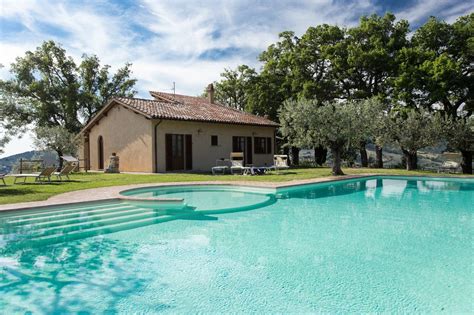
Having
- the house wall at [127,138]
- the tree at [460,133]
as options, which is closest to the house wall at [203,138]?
the house wall at [127,138]

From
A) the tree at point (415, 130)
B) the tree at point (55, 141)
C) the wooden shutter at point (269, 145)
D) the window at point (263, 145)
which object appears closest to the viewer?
the tree at point (415, 130)

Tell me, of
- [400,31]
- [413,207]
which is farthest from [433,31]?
[413,207]

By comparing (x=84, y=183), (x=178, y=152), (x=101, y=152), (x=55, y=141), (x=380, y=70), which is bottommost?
Result: (x=84, y=183)

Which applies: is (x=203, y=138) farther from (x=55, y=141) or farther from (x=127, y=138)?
(x=55, y=141)

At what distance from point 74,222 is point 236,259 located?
4285 millimetres

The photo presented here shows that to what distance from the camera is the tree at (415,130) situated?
62.8 ft

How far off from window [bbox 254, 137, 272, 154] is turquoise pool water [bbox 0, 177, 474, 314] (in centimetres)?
1467

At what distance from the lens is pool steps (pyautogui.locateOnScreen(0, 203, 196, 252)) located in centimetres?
643

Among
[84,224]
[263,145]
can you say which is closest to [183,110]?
[263,145]

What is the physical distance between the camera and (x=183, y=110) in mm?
21188

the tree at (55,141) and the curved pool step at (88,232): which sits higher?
the tree at (55,141)

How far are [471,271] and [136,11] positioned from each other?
14344 millimetres

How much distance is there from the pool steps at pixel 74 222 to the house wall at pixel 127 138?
1016 cm

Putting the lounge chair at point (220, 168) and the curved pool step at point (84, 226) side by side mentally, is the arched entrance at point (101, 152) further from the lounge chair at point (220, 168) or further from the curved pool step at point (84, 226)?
the curved pool step at point (84, 226)
